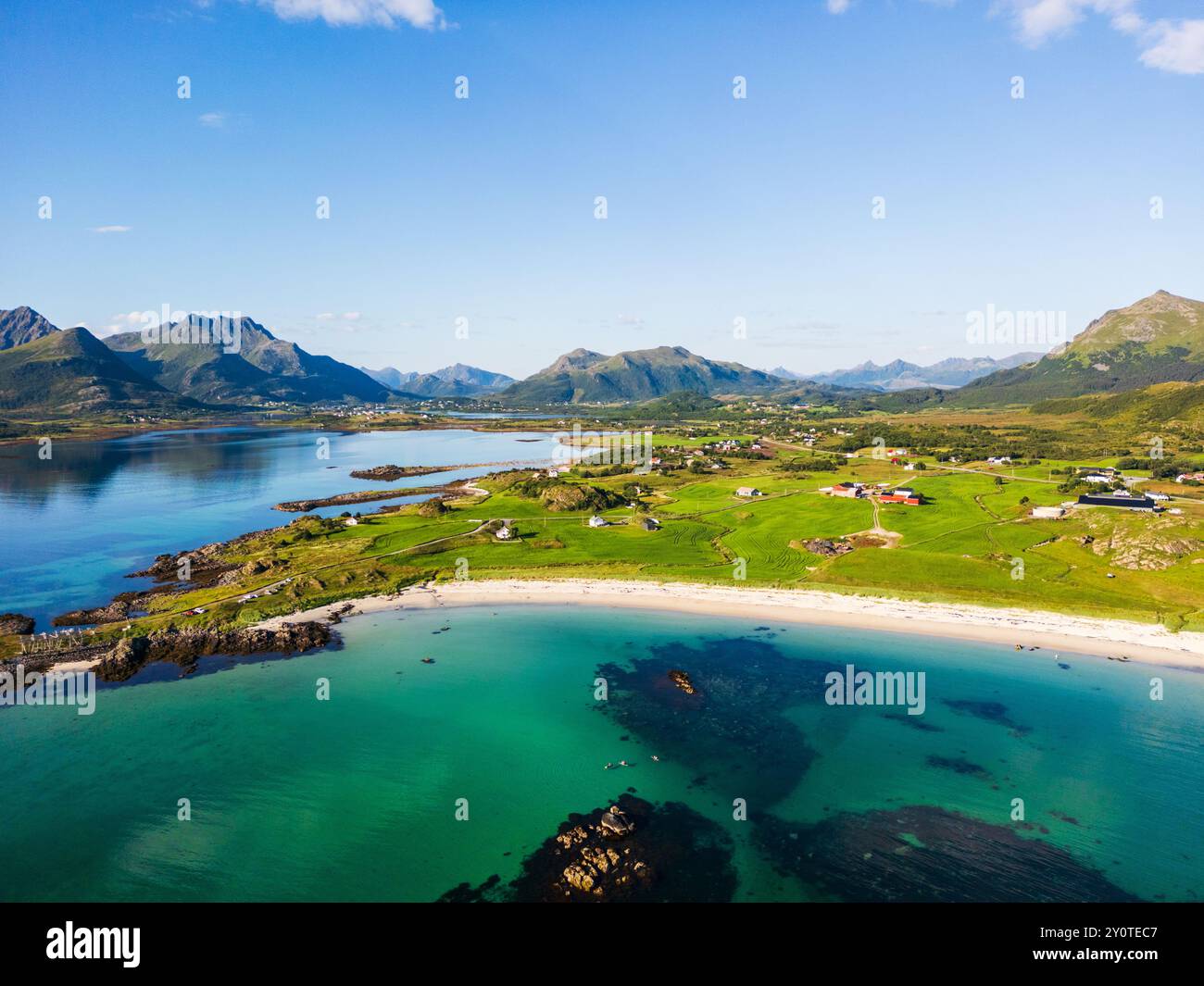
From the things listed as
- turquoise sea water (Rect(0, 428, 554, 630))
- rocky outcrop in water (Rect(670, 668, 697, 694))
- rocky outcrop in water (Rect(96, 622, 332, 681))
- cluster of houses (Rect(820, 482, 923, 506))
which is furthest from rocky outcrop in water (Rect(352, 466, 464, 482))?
rocky outcrop in water (Rect(670, 668, 697, 694))

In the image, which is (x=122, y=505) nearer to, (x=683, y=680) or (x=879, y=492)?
(x=683, y=680)

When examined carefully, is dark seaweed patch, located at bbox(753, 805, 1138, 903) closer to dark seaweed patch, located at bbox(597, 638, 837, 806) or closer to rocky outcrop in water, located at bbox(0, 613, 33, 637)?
dark seaweed patch, located at bbox(597, 638, 837, 806)

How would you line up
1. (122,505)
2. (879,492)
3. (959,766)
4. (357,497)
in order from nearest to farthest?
(959,766) → (879,492) → (122,505) → (357,497)

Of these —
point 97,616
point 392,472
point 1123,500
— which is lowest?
point 97,616

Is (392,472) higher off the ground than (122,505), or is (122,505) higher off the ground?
(392,472)

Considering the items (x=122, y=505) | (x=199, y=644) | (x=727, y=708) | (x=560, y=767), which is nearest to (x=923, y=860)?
(x=727, y=708)

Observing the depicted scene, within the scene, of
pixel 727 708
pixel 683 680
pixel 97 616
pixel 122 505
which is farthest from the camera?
pixel 122 505
